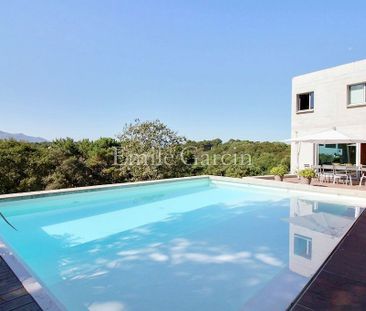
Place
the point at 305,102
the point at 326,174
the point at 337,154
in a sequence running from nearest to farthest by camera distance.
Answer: the point at 326,174
the point at 337,154
the point at 305,102

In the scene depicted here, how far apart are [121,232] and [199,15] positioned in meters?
10.9

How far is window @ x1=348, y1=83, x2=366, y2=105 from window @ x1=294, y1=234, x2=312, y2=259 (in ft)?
31.8

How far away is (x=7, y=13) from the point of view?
33.5 ft

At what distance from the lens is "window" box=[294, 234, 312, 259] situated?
4677mm

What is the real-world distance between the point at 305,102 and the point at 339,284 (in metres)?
13.6

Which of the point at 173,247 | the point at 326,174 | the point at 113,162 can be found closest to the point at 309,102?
the point at 326,174

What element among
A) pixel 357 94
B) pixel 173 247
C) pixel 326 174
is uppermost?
pixel 357 94

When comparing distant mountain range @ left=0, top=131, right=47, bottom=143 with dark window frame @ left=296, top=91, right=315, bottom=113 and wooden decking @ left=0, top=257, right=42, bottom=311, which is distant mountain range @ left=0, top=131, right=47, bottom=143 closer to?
dark window frame @ left=296, top=91, right=315, bottom=113

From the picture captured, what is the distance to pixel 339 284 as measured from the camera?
3.12 metres

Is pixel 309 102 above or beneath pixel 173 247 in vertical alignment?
above

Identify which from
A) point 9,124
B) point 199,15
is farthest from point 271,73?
point 9,124

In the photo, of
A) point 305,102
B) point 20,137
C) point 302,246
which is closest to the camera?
point 302,246

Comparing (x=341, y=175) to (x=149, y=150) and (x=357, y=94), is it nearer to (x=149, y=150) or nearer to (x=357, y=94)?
(x=357, y=94)

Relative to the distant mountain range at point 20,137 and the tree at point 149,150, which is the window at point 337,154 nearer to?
the tree at point 149,150
